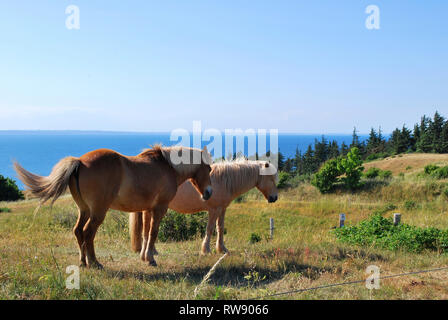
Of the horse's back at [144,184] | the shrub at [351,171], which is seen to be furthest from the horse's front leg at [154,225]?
the shrub at [351,171]

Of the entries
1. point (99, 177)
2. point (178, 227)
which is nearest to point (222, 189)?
point (99, 177)

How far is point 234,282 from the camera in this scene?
18.0 feet

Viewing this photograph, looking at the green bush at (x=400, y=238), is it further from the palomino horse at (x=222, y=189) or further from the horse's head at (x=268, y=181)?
the palomino horse at (x=222, y=189)

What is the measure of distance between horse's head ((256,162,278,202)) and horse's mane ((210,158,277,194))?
98 millimetres

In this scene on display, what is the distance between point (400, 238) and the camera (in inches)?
349

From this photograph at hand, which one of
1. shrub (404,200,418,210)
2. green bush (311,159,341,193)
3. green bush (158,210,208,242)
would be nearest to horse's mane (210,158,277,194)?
green bush (158,210,208,242)

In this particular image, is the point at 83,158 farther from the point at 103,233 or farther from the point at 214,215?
the point at 103,233

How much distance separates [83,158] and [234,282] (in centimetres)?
303

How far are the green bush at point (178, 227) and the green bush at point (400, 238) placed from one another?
538 centimetres

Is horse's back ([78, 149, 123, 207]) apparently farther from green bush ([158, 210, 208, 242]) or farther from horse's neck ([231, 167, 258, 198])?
green bush ([158, 210, 208, 242])

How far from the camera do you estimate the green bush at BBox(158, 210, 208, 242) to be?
12.5m

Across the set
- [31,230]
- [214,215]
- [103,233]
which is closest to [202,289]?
[214,215]

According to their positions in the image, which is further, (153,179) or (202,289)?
(153,179)

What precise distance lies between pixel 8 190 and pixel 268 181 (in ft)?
111
